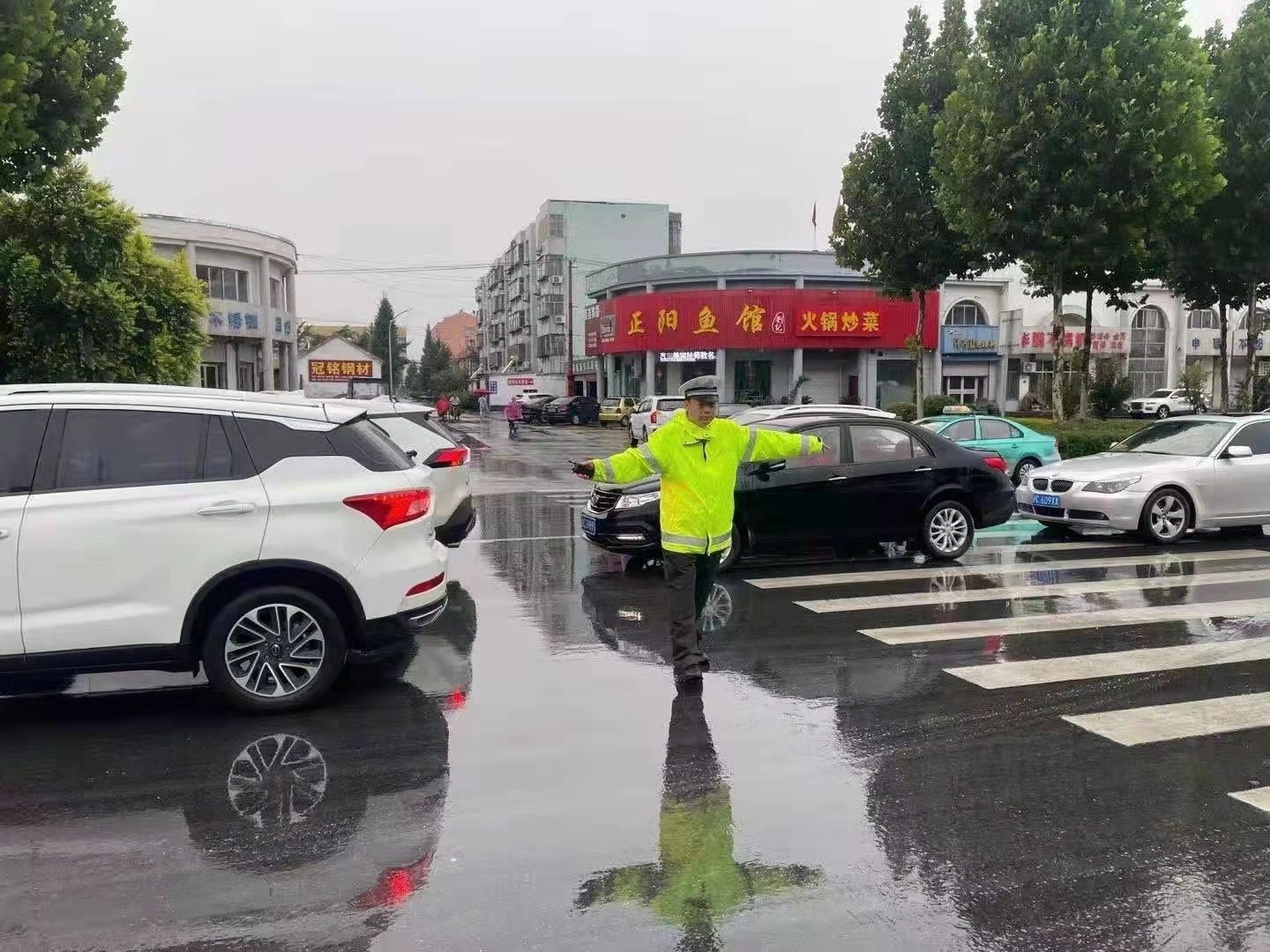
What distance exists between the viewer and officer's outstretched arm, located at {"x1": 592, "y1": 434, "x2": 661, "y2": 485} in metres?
6.10

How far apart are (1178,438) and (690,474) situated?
8.62m

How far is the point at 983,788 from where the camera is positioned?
15.0ft

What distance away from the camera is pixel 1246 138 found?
67.5 ft

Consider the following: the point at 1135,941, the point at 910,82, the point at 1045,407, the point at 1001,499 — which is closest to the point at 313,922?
the point at 1135,941

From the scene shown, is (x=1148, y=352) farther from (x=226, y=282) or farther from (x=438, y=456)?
(x=438, y=456)

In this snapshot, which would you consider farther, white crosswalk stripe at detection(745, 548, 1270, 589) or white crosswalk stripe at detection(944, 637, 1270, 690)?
white crosswalk stripe at detection(745, 548, 1270, 589)

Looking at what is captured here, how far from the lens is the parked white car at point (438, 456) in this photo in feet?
31.0

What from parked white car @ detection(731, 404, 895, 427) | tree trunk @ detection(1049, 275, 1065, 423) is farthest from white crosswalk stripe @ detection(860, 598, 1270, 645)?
tree trunk @ detection(1049, 275, 1065, 423)

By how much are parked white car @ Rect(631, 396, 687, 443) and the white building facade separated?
22694mm

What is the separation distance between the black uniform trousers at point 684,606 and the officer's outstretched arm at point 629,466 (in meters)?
0.51

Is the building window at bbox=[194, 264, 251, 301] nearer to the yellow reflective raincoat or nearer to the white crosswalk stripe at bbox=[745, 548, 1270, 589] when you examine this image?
the white crosswalk stripe at bbox=[745, 548, 1270, 589]

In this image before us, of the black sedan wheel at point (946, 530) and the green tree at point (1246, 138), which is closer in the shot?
the black sedan wheel at point (946, 530)

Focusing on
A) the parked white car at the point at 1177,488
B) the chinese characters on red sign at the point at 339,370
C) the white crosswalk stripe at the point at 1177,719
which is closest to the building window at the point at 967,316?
the chinese characters on red sign at the point at 339,370

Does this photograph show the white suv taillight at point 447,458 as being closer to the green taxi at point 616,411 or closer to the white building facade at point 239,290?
the green taxi at point 616,411
